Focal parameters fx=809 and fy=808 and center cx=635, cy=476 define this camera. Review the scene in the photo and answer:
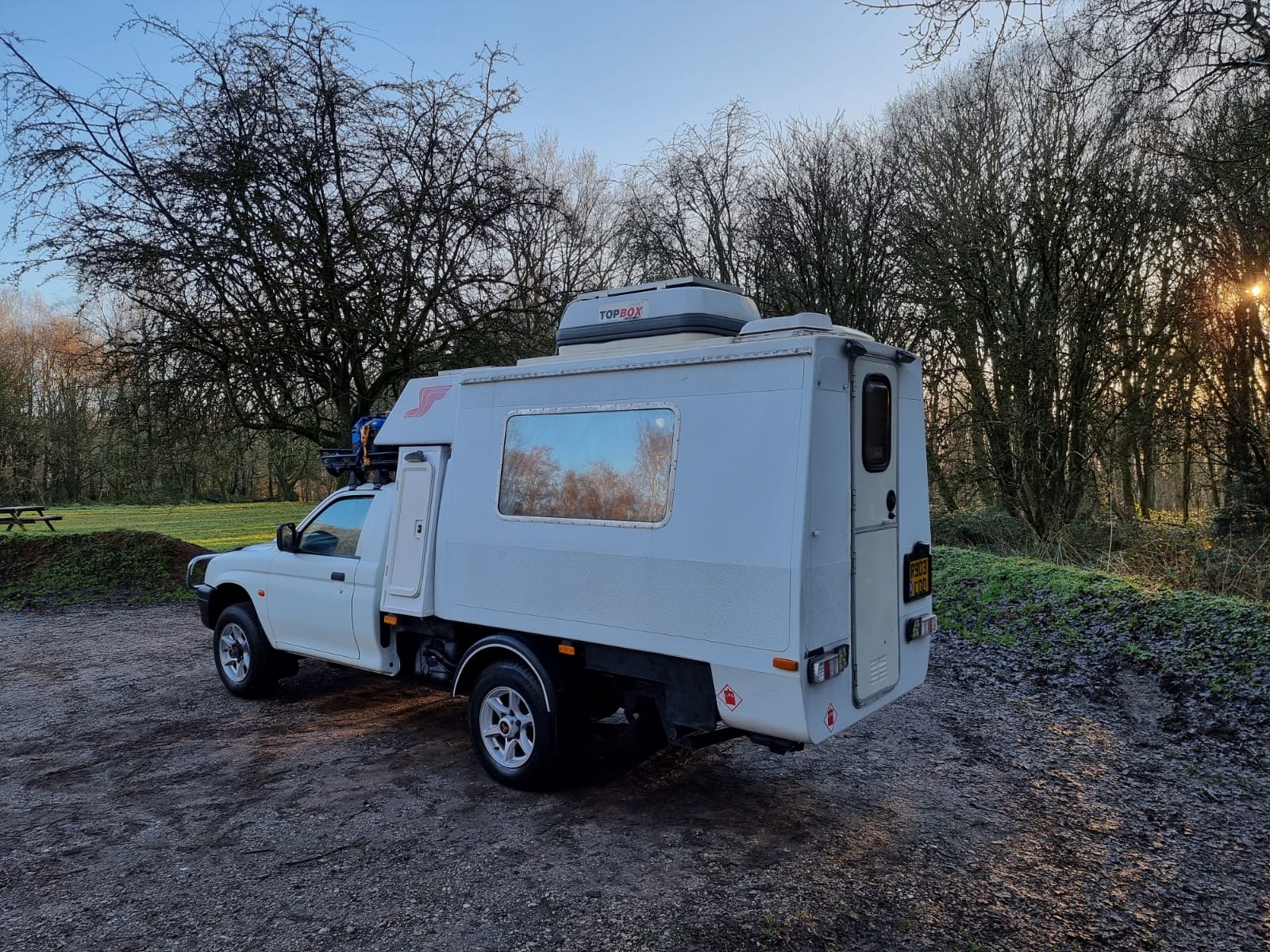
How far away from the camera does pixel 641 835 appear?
4.18 metres

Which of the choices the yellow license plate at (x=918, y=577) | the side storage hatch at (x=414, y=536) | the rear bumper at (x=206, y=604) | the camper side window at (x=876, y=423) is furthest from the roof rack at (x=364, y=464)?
the yellow license plate at (x=918, y=577)

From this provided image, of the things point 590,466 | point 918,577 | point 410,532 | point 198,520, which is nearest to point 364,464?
point 410,532

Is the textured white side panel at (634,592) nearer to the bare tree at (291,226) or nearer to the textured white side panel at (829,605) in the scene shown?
the textured white side panel at (829,605)

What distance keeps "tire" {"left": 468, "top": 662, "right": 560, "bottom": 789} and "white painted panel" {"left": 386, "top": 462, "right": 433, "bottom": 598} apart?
0.85 meters

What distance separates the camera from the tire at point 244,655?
6.62 meters

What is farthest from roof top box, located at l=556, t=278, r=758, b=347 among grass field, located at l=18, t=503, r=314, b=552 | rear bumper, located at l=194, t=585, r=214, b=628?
grass field, located at l=18, t=503, r=314, b=552

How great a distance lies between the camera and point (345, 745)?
18.4 feet

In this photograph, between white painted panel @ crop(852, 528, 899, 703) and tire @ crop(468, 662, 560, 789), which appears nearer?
white painted panel @ crop(852, 528, 899, 703)

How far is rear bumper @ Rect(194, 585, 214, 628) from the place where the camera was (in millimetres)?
7062

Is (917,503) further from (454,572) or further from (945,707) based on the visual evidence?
(454,572)

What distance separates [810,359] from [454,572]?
8.68 feet

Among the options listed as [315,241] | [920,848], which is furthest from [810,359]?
[315,241]

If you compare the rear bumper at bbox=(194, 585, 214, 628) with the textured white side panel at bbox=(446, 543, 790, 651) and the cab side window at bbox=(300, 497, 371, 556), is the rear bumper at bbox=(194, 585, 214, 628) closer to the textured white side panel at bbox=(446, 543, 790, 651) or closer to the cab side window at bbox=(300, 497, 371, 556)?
the cab side window at bbox=(300, 497, 371, 556)

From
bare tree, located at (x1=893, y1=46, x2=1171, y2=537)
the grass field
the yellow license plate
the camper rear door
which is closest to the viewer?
the camper rear door
